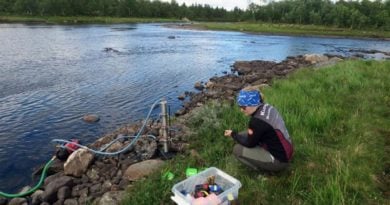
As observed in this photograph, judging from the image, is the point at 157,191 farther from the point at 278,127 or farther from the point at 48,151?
the point at 48,151

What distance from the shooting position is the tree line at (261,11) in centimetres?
9075

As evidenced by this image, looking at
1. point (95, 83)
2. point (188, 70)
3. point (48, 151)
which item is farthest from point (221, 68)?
point (48, 151)

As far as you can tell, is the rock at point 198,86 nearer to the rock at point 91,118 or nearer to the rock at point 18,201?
the rock at point 91,118

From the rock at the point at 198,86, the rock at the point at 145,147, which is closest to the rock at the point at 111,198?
the rock at the point at 145,147

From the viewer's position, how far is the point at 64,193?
6902mm

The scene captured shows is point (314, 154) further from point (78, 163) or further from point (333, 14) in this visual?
point (333, 14)

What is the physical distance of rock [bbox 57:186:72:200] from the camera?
687 cm

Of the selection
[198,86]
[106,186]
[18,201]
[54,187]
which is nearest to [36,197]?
[18,201]

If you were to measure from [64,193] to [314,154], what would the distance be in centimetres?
520

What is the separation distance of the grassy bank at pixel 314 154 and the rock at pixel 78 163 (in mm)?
2386

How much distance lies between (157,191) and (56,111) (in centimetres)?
1006

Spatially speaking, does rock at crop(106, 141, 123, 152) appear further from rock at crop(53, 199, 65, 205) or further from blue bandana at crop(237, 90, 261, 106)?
blue bandana at crop(237, 90, 261, 106)

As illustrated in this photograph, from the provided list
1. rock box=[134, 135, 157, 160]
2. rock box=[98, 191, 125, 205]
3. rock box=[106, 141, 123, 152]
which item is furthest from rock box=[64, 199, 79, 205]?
rock box=[106, 141, 123, 152]

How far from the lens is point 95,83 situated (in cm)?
1962
